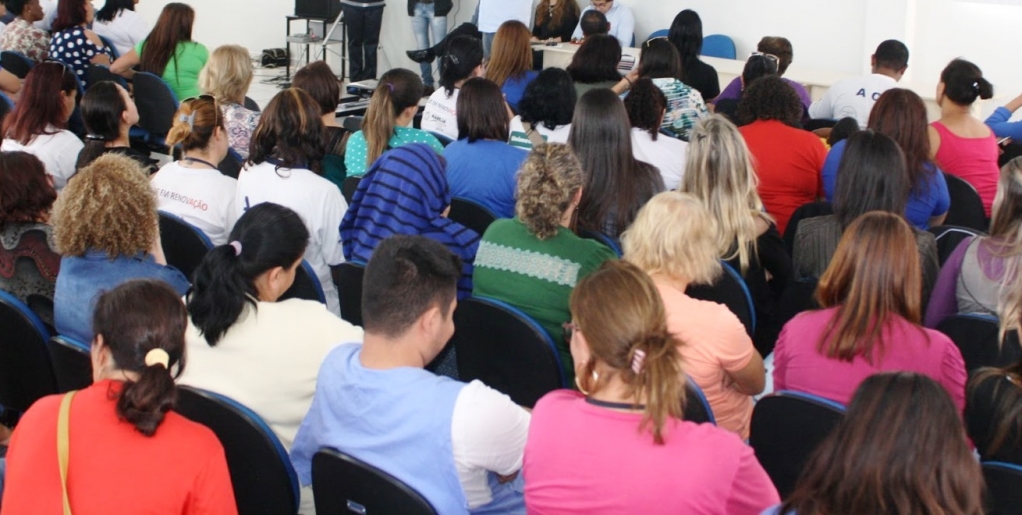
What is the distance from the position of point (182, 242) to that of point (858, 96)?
3.83m

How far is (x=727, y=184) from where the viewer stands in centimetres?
343

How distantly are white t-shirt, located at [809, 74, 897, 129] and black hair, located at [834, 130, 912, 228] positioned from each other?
2392mm

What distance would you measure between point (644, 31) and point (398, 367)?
307 inches

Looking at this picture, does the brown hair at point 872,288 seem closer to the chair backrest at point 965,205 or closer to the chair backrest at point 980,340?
the chair backrest at point 980,340

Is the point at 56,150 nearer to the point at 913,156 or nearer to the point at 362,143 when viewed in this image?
the point at 362,143

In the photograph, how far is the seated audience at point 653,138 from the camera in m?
4.26

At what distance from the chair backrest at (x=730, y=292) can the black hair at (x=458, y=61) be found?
2656 millimetres

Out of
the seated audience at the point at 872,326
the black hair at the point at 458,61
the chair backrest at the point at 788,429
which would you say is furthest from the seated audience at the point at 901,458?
the black hair at the point at 458,61

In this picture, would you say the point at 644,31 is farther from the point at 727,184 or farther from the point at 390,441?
the point at 390,441

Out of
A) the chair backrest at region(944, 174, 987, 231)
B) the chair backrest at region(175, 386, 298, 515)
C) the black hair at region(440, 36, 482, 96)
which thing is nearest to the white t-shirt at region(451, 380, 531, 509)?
the chair backrest at region(175, 386, 298, 515)

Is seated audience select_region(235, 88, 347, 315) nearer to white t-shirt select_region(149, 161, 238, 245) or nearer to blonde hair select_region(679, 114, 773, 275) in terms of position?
white t-shirt select_region(149, 161, 238, 245)

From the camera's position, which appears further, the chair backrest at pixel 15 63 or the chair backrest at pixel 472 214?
the chair backrest at pixel 15 63

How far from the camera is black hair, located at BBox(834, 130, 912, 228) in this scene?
10.7ft

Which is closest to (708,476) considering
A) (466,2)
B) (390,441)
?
(390,441)
